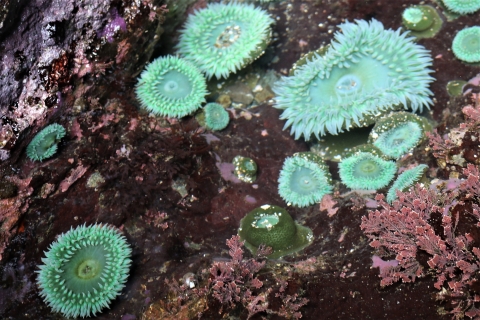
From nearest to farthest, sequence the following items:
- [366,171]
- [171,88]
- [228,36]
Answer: [366,171] < [171,88] < [228,36]

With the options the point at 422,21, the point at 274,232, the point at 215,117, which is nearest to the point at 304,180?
the point at 274,232

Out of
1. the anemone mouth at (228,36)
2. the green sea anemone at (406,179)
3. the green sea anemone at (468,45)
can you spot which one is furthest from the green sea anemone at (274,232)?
the green sea anemone at (468,45)

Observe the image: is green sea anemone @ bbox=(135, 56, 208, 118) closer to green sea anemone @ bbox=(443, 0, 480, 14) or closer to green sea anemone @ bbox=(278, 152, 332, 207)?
green sea anemone @ bbox=(278, 152, 332, 207)

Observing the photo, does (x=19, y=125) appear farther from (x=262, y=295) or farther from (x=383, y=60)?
(x=383, y=60)

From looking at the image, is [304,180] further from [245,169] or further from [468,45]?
[468,45]

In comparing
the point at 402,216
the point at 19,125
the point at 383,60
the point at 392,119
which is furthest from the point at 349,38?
the point at 19,125

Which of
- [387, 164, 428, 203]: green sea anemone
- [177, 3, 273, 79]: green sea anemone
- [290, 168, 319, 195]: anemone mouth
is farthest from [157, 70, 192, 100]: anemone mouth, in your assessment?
[387, 164, 428, 203]: green sea anemone
